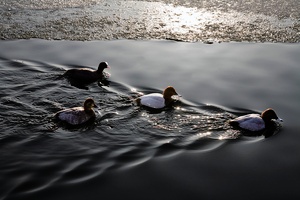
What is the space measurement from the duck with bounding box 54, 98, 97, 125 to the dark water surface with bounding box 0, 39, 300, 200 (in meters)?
0.15

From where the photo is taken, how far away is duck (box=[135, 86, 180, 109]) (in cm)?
879

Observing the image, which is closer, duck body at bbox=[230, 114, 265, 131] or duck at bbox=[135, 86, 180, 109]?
duck body at bbox=[230, 114, 265, 131]

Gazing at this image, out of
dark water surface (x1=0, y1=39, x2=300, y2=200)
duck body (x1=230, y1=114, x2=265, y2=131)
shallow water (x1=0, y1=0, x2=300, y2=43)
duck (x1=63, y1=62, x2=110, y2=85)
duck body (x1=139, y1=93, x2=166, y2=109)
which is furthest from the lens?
shallow water (x1=0, y1=0, x2=300, y2=43)

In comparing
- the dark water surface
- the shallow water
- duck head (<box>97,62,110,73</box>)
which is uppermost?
the shallow water

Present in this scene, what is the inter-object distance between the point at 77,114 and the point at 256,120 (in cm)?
327

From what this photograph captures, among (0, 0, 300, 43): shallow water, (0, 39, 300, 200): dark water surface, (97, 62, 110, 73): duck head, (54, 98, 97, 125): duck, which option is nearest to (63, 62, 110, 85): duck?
(97, 62, 110, 73): duck head

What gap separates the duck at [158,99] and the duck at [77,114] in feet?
3.43

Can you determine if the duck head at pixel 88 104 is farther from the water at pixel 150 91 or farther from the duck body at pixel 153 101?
the duck body at pixel 153 101

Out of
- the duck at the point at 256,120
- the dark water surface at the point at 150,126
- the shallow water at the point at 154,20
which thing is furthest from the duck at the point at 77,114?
the shallow water at the point at 154,20

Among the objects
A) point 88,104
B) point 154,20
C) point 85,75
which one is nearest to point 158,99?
point 88,104

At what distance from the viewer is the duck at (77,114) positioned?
319 inches

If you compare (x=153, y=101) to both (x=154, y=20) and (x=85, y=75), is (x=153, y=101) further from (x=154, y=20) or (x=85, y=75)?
(x=154, y=20)

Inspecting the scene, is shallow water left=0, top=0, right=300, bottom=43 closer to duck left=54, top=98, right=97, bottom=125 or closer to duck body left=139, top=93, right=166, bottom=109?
duck body left=139, top=93, right=166, bottom=109

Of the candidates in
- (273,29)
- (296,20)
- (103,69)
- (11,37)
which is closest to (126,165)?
(103,69)
